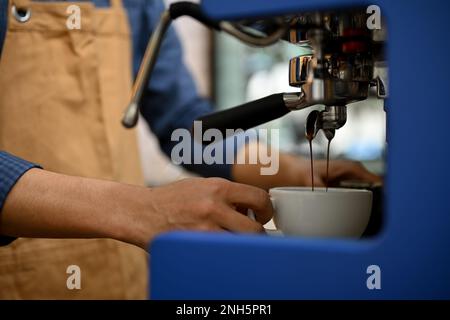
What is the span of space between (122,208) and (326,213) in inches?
7.2

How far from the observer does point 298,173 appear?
2.83ft

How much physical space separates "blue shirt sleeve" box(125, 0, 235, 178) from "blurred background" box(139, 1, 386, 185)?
67 cm

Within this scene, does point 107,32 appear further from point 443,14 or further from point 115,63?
point 443,14

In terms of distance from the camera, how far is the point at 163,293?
42 cm

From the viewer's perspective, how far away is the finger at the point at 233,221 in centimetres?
46

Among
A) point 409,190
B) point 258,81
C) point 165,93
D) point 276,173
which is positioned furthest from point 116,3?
point 258,81

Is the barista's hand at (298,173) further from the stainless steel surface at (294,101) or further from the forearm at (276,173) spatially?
the stainless steel surface at (294,101)

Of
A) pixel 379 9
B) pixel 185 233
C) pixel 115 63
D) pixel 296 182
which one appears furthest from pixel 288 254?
pixel 115 63

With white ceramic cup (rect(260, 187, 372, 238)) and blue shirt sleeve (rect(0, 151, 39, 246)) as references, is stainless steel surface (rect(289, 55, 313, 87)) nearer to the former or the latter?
white ceramic cup (rect(260, 187, 372, 238))

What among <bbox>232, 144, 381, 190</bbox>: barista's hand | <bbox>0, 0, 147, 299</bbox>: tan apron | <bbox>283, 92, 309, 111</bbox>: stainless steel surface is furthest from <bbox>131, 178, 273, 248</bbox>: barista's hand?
<bbox>0, 0, 147, 299</bbox>: tan apron

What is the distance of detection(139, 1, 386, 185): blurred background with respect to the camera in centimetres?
179

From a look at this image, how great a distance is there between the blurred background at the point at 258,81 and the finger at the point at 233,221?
1289mm

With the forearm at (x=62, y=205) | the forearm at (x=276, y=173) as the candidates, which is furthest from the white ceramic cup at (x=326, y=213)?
the forearm at (x=276, y=173)

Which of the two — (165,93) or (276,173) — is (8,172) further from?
(165,93)
